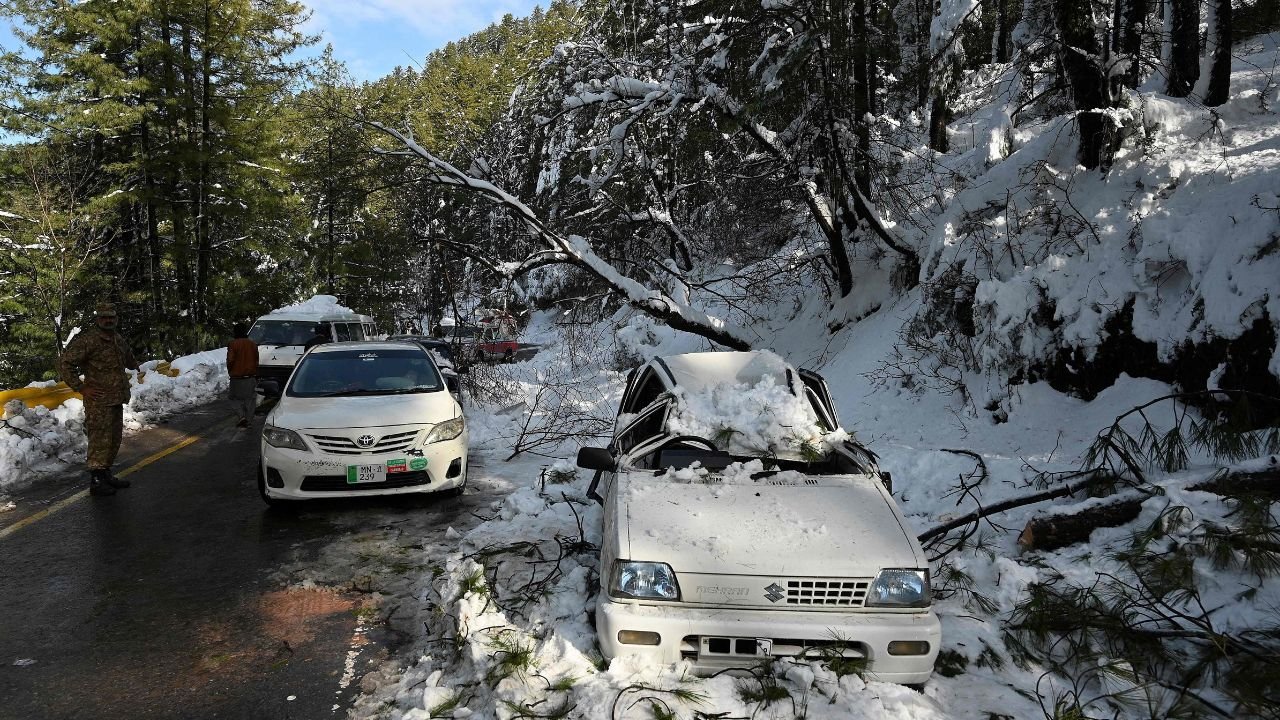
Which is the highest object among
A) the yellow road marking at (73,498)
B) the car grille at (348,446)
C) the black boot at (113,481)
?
the car grille at (348,446)

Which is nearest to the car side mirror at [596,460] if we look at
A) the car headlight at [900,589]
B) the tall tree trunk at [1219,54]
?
the car headlight at [900,589]

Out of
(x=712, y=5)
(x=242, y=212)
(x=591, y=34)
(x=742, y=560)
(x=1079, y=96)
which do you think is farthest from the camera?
(x=242, y=212)

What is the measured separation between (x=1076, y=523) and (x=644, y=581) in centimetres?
313

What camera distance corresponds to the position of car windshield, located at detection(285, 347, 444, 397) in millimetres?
7520

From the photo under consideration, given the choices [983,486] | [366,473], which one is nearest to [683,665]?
[983,486]

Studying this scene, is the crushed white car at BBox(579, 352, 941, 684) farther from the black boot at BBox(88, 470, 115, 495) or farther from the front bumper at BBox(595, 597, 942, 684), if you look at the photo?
the black boot at BBox(88, 470, 115, 495)

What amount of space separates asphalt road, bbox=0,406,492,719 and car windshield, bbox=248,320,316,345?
8.52 m

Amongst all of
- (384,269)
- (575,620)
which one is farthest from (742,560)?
(384,269)

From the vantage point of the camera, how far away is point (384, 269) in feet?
119

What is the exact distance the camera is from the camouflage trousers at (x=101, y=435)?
7629 millimetres

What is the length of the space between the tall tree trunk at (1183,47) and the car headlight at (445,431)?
1049cm

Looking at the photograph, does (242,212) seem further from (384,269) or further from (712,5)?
(712,5)

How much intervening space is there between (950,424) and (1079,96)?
17.2 ft

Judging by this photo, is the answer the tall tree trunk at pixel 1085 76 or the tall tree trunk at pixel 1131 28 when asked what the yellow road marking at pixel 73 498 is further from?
the tall tree trunk at pixel 1131 28
